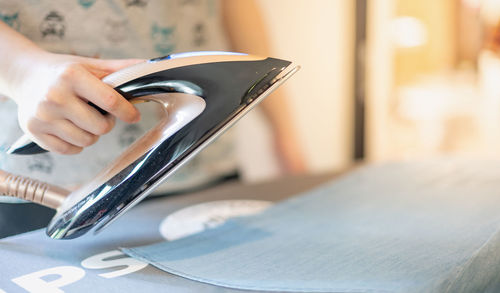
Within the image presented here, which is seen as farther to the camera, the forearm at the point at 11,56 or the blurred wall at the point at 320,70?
the blurred wall at the point at 320,70

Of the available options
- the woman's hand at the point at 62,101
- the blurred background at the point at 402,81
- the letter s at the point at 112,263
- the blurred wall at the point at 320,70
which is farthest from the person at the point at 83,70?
the blurred background at the point at 402,81

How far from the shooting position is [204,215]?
0.58 m

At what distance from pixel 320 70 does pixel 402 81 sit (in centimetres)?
59

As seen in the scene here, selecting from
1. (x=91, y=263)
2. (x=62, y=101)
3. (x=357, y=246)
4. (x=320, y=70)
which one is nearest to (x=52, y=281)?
(x=91, y=263)

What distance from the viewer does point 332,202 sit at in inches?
24.3

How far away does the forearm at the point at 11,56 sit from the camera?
0.39m

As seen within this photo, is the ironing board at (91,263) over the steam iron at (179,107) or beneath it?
beneath

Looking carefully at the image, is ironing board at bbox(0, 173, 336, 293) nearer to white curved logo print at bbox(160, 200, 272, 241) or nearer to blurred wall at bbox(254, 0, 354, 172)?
white curved logo print at bbox(160, 200, 272, 241)

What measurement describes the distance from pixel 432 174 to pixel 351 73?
1.10 meters

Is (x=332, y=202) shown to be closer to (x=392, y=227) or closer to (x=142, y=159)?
(x=392, y=227)

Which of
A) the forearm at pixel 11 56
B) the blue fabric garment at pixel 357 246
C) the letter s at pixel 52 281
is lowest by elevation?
the letter s at pixel 52 281

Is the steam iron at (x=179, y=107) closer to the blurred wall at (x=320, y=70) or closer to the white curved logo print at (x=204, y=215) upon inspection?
the white curved logo print at (x=204, y=215)

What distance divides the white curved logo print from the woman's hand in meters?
0.17

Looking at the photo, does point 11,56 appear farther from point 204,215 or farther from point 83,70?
point 204,215
